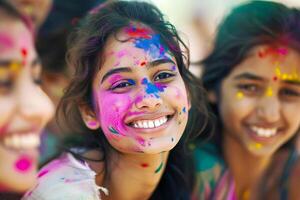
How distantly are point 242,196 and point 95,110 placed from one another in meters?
1.10

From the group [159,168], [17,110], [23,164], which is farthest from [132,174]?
[17,110]

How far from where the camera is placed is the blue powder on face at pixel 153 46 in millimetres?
1962

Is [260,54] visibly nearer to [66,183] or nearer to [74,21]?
[74,21]

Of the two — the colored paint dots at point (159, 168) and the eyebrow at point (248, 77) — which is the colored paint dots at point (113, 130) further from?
the eyebrow at point (248, 77)

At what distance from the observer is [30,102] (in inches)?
64.4

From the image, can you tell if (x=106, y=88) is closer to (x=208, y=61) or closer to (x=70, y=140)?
(x=70, y=140)

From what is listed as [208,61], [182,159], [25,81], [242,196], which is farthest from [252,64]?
[25,81]

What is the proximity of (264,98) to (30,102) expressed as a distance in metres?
1.22

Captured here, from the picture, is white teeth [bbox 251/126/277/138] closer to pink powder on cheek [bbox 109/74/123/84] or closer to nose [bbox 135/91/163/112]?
nose [bbox 135/91/163/112]

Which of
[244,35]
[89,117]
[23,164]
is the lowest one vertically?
[23,164]

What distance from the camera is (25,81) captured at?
1.66m

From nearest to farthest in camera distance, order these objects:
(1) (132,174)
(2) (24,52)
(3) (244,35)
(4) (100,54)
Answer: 1. (2) (24,52)
2. (4) (100,54)
3. (1) (132,174)
4. (3) (244,35)

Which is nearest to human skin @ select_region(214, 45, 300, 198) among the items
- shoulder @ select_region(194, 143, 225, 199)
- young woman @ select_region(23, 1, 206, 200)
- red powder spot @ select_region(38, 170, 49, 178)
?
shoulder @ select_region(194, 143, 225, 199)

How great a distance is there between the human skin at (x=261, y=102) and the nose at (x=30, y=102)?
1116 millimetres
